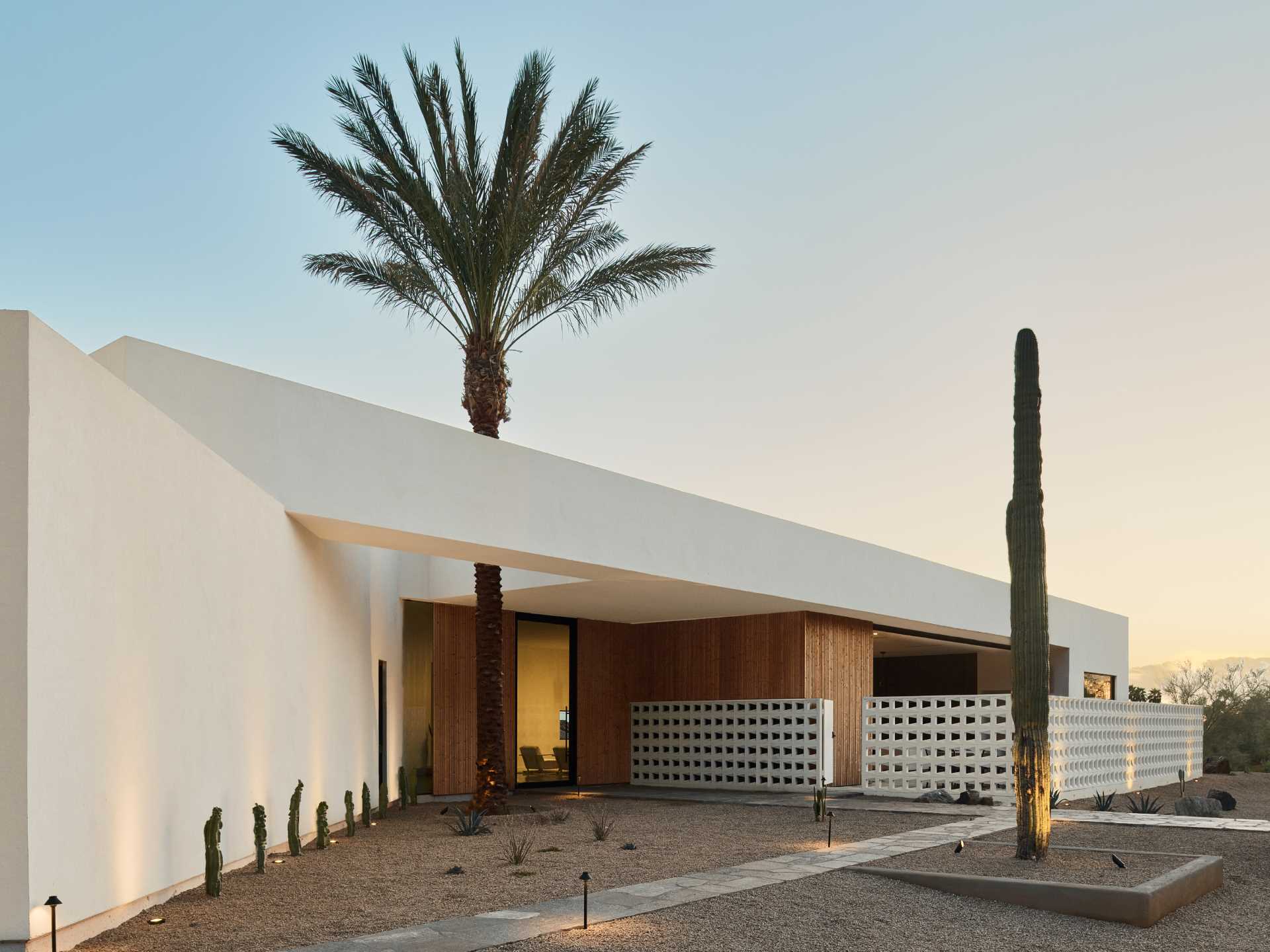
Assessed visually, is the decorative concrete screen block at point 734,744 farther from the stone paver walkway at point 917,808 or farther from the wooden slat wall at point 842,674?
the wooden slat wall at point 842,674

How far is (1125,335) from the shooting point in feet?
60.7

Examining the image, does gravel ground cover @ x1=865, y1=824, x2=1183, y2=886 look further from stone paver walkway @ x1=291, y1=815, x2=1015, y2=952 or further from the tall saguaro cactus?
stone paver walkway @ x1=291, y1=815, x2=1015, y2=952

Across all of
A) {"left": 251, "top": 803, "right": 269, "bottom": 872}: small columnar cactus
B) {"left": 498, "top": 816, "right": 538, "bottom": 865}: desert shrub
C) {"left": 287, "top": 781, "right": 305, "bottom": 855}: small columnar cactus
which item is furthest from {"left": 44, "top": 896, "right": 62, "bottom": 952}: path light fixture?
{"left": 287, "top": 781, "right": 305, "bottom": 855}: small columnar cactus

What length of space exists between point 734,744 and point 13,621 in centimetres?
1450

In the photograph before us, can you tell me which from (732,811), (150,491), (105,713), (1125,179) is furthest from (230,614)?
(1125,179)

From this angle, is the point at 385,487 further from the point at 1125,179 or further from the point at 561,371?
the point at 561,371

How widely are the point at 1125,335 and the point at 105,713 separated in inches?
678

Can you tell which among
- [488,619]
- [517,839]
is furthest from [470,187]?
[517,839]

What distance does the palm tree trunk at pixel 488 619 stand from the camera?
12719 millimetres

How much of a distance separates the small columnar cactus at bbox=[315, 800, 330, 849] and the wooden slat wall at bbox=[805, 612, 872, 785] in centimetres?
950

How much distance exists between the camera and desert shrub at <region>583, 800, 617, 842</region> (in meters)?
10.8

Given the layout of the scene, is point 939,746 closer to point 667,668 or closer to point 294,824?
point 667,668

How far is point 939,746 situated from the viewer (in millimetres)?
15586

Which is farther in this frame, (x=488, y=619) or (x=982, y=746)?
(x=982, y=746)
